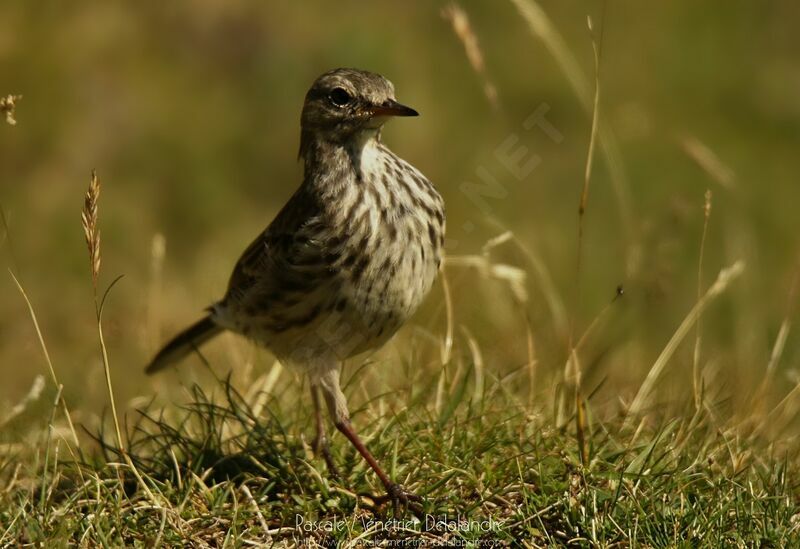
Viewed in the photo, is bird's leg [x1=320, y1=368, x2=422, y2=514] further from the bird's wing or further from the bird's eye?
the bird's eye

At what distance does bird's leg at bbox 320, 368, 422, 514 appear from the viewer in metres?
4.48

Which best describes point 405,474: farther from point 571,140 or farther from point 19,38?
point 19,38

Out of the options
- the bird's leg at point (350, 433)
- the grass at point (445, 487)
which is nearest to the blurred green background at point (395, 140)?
the bird's leg at point (350, 433)

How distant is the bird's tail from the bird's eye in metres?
1.35

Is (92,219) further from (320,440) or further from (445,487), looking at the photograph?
(445,487)

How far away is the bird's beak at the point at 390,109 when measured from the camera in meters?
4.95

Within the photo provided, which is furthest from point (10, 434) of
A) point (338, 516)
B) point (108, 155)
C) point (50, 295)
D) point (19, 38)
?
point (19, 38)

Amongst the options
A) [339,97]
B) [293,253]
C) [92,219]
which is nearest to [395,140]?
[339,97]

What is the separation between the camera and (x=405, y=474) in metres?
4.73

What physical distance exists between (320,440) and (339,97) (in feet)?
4.65

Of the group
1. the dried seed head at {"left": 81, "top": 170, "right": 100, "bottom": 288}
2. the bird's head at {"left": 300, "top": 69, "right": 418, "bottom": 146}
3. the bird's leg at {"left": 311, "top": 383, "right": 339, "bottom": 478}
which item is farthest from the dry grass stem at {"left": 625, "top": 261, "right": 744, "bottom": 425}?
the dried seed head at {"left": 81, "top": 170, "right": 100, "bottom": 288}

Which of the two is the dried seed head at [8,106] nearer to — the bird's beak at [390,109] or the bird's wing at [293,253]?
the bird's wing at [293,253]

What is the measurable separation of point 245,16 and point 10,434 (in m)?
7.51

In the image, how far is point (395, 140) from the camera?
10.4 metres
